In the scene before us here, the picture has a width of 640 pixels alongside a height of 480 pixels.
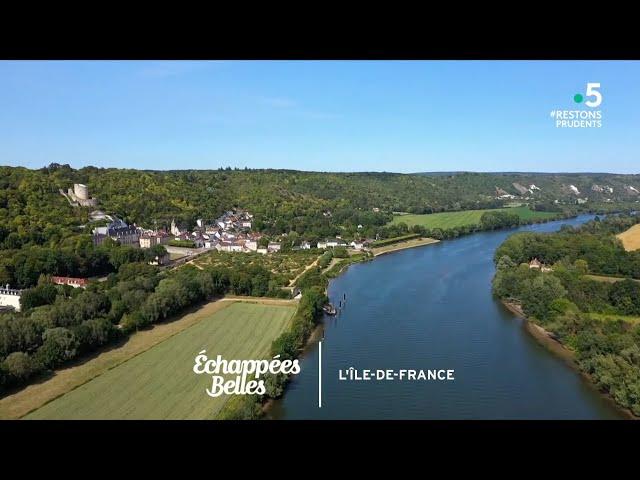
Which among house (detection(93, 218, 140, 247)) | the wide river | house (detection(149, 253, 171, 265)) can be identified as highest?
house (detection(93, 218, 140, 247))

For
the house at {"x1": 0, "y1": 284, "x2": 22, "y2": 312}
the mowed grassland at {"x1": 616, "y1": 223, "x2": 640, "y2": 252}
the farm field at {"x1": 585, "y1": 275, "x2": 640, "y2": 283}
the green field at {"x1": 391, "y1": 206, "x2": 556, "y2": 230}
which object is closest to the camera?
the house at {"x1": 0, "y1": 284, "x2": 22, "y2": 312}

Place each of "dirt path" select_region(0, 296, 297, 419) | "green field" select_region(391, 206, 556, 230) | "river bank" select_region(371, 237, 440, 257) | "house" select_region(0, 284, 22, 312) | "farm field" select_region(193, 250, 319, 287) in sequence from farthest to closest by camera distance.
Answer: "green field" select_region(391, 206, 556, 230), "river bank" select_region(371, 237, 440, 257), "farm field" select_region(193, 250, 319, 287), "house" select_region(0, 284, 22, 312), "dirt path" select_region(0, 296, 297, 419)

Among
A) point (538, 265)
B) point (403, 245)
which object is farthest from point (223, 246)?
point (403, 245)

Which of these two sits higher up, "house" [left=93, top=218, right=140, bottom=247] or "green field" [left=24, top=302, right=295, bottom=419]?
A: "house" [left=93, top=218, right=140, bottom=247]

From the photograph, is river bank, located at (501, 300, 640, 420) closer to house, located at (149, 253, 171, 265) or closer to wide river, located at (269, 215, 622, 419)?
wide river, located at (269, 215, 622, 419)

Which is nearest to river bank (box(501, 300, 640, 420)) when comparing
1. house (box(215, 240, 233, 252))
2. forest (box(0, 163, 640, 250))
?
forest (box(0, 163, 640, 250))

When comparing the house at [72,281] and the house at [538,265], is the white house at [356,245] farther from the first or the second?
the house at [72,281]

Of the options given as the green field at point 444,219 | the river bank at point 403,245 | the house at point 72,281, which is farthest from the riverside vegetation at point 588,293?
the house at point 72,281
